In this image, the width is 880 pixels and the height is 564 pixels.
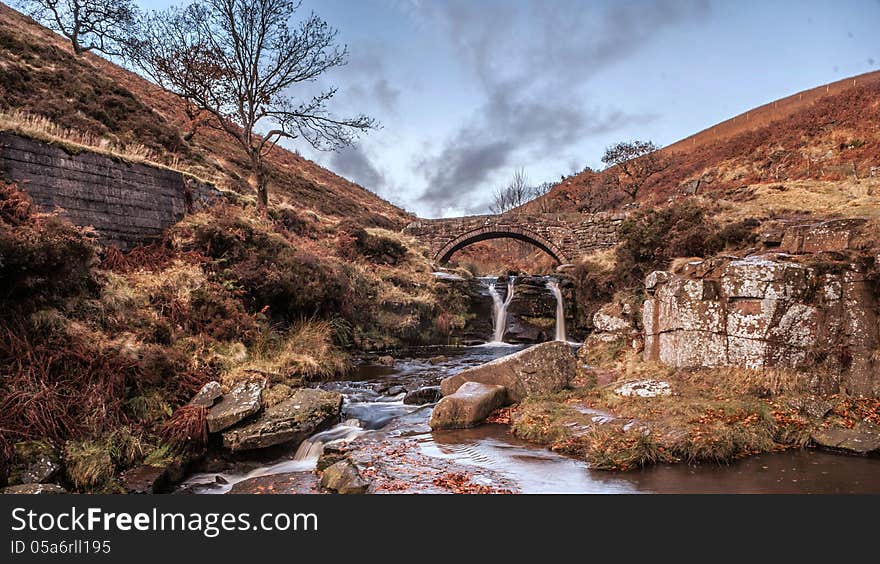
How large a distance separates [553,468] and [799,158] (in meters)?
27.2

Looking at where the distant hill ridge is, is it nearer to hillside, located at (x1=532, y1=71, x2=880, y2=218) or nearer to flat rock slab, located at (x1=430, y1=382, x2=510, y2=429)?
hillside, located at (x1=532, y1=71, x2=880, y2=218)

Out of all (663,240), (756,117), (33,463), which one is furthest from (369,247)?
(756,117)

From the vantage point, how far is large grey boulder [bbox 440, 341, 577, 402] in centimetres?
760

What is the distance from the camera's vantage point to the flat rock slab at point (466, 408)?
6.72 m

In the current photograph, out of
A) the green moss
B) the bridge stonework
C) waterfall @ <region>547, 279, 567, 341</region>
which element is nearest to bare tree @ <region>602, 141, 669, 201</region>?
the bridge stonework

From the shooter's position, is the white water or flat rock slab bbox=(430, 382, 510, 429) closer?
the white water

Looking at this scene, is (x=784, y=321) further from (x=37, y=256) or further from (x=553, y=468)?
(x=37, y=256)

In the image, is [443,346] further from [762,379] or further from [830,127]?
[830,127]

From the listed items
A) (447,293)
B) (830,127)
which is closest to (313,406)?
(447,293)

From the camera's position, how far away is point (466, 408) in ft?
22.2

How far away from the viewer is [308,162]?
45.6 m

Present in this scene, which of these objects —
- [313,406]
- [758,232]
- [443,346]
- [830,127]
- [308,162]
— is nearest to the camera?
[313,406]

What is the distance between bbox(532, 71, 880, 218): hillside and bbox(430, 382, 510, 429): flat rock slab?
12030 millimetres

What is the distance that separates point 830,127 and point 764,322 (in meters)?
26.4
